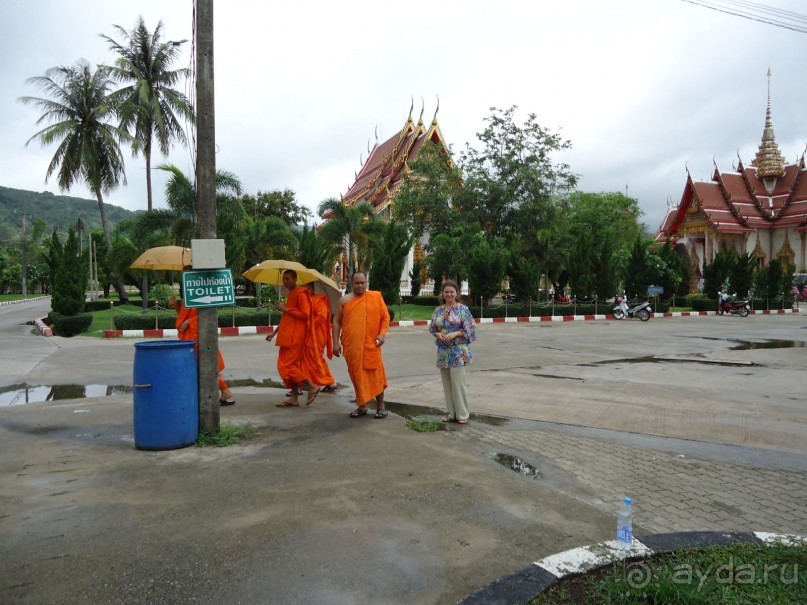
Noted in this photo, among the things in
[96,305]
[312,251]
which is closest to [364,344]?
[312,251]

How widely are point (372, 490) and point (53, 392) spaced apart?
609 centimetres

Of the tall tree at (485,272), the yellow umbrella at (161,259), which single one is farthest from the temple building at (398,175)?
the yellow umbrella at (161,259)

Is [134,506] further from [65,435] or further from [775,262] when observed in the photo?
[775,262]

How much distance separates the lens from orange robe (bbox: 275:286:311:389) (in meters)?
7.08

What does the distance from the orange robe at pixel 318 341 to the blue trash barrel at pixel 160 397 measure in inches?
90.5

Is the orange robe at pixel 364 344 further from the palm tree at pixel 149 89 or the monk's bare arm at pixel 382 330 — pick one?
the palm tree at pixel 149 89

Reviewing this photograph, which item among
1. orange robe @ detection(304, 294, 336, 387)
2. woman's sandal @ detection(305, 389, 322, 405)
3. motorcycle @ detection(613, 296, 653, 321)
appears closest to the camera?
woman's sandal @ detection(305, 389, 322, 405)

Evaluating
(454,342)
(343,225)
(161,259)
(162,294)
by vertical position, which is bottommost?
(454,342)

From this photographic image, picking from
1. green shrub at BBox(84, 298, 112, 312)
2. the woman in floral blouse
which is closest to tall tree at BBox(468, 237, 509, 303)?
green shrub at BBox(84, 298, 112, 312)

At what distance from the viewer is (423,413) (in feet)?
21.8

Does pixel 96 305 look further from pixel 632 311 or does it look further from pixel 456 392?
pixel 456 392

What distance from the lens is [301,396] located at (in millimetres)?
7574

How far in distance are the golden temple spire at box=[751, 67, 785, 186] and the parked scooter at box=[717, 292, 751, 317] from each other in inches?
987

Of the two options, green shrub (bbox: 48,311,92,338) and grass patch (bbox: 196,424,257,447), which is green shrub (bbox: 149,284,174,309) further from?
grass patch (bbox: 196,424,257,447)
